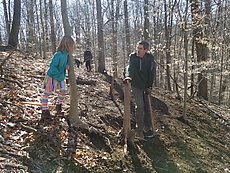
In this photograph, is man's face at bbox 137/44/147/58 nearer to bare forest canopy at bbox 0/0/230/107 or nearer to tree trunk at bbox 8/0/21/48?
bare forest canopy at bbox 0/0/230/107

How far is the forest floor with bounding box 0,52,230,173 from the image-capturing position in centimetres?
443

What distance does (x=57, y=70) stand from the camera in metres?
5.56

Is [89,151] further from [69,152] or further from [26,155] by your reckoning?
[26,155]

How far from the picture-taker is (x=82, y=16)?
47.1 m

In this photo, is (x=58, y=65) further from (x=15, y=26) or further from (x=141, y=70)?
(x=15, y=26)

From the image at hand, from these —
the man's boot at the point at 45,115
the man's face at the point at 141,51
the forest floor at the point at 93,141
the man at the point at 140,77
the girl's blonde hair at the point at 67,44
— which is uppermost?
the girl's blonde hair at the point at 67,44

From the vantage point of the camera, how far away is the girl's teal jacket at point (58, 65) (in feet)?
18.1

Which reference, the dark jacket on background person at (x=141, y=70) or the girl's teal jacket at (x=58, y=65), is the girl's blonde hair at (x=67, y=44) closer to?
the girl's teal jacket at (x=58, y=65)

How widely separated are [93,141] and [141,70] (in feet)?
6.06

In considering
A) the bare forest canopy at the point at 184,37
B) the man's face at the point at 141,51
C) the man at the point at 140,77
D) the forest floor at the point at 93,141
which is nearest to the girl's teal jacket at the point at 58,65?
the forest floor at the point at 93,141

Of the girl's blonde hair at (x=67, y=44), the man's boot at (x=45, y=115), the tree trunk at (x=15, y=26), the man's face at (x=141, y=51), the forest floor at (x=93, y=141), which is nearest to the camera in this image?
the forest floor at (x=93, y=141)

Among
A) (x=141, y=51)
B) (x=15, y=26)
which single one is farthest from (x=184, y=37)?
(x=15, y=26)

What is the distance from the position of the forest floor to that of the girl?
1.32 feet

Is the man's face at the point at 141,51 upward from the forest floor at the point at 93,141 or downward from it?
upward
